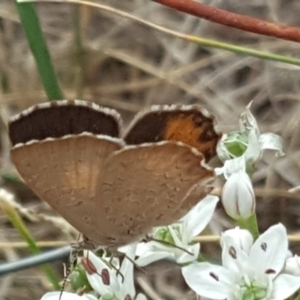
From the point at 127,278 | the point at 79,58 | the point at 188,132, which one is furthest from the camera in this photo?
the point at 79,58

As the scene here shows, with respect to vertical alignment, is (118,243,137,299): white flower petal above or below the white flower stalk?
below

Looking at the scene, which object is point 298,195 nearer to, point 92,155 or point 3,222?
point 3,222

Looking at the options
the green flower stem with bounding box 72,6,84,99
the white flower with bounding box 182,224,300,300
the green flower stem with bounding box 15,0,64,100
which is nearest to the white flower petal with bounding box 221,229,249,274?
the white flower with bounding box 182,224,300,300

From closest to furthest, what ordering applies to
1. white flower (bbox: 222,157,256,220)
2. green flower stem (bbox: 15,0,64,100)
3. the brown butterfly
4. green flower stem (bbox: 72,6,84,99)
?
1. the brown butterfly
2. white flower (bbox: 222,157,256,220)
3. green flower stem (bbox: 15,0,64,100)
4. green flower stem (bbox: 72,6,84,99)

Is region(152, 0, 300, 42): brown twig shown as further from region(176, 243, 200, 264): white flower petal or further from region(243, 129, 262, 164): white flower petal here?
region(176, 243, 200, 264): white flower petal

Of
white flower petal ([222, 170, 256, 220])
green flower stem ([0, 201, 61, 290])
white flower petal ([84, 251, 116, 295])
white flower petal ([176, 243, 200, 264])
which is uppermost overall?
white flower petal ([222, 170, 256, 220])

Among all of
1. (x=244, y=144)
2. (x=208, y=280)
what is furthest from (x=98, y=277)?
(x=244, y=144)

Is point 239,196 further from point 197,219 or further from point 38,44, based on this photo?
point 38,44

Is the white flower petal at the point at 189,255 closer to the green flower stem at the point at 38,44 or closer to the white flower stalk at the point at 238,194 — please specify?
the white flower stalk at the point at 238,194
